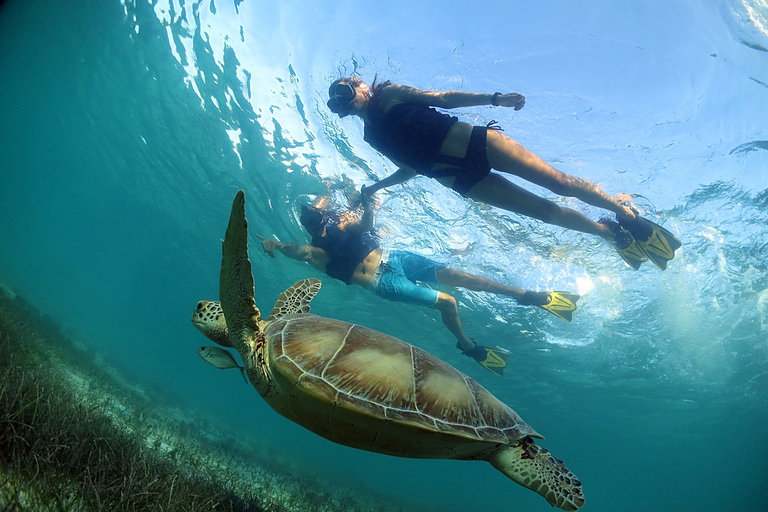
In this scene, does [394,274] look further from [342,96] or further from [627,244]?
[627,244]

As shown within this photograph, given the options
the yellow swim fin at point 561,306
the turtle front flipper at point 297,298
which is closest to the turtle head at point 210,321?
the turtle front flipper at point 297,298

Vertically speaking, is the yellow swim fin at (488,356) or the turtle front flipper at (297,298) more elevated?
the yellow swim fin at (488,356)

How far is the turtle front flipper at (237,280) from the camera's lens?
67.4 inches

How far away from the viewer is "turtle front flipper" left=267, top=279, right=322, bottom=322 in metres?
3.45

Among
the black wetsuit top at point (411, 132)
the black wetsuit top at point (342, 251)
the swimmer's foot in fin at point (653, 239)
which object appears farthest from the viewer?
the black wetsuit top at point (342, 251)

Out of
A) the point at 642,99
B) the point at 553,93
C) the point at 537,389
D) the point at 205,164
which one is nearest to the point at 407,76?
the point at 553,93

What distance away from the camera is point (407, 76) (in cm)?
700

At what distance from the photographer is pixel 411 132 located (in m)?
4.24

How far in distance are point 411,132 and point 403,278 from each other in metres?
3.67

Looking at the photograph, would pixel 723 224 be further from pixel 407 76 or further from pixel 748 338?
pixel 748 338

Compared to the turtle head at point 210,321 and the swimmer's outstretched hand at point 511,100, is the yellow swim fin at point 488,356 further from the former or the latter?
the turtle head at point 210,321

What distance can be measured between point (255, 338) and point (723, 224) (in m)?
11.9

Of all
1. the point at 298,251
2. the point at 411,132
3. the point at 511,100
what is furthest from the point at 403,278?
the point at 511,100

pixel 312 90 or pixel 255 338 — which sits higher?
pixel 312 90
